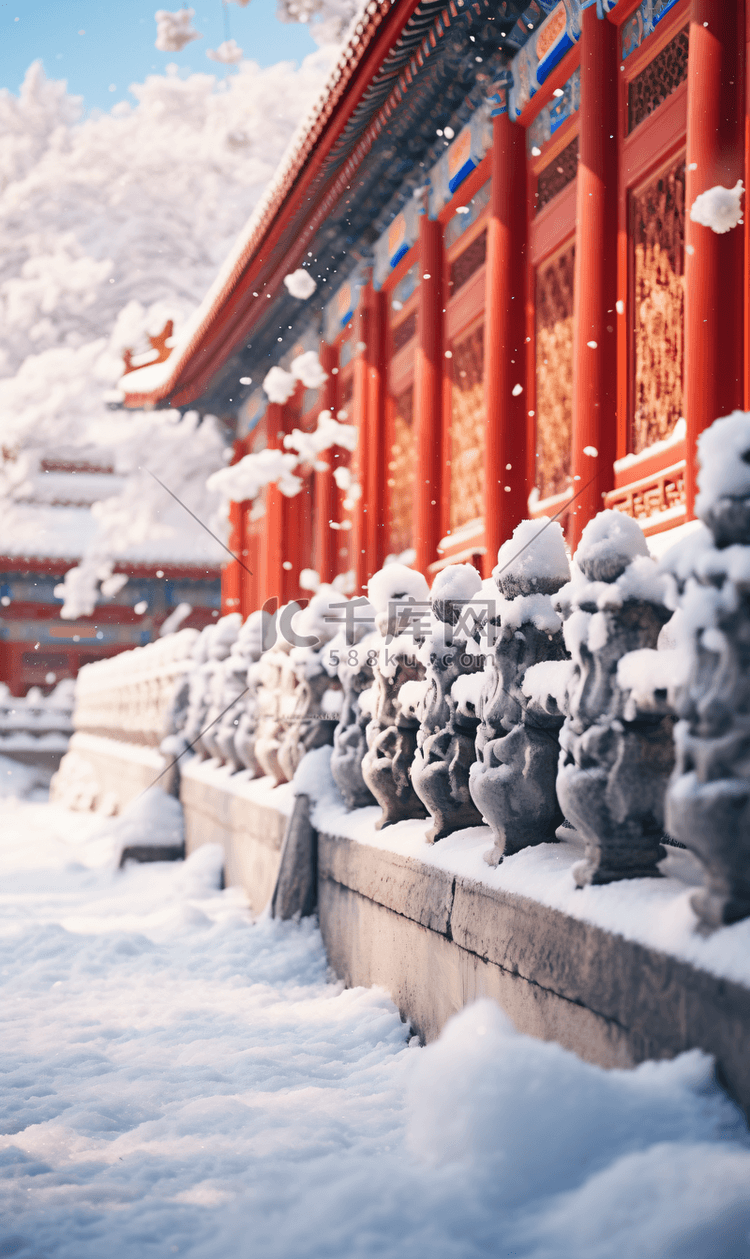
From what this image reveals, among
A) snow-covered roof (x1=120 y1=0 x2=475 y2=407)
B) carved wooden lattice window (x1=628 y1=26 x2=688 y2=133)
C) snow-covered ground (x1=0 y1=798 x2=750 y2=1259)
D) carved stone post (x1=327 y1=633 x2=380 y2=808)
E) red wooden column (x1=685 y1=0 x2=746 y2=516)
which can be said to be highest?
snow-covered roof (x1=120 y1=0 x2=475 y2=407)

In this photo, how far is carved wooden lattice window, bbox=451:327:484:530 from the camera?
7934 mm

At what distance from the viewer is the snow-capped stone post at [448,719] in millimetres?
3049

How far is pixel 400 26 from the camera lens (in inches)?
233

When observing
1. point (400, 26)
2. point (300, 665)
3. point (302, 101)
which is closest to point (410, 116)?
point (400, 26)

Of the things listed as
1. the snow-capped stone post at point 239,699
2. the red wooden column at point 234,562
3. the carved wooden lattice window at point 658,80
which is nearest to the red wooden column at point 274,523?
the red wooden column at point 234,562

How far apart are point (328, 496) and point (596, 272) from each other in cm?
574

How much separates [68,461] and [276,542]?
511 inches

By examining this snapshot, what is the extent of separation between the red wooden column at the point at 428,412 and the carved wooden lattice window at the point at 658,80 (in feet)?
9.04

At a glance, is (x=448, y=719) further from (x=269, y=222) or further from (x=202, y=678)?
(x=269, y=222)

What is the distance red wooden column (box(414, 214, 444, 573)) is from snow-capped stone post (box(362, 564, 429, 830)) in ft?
15.3

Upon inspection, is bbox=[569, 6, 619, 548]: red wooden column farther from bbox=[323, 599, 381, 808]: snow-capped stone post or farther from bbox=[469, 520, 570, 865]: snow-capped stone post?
bbox=[469, 520, 570, 865]: snow-capped stone post

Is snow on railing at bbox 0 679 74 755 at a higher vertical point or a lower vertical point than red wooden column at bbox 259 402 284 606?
lower

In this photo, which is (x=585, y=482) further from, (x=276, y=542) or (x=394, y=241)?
(x=276, y=542)

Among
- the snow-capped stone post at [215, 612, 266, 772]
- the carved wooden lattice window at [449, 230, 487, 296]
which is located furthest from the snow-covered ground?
the carved wooden lattice window at [449, 230, 487, 296]
